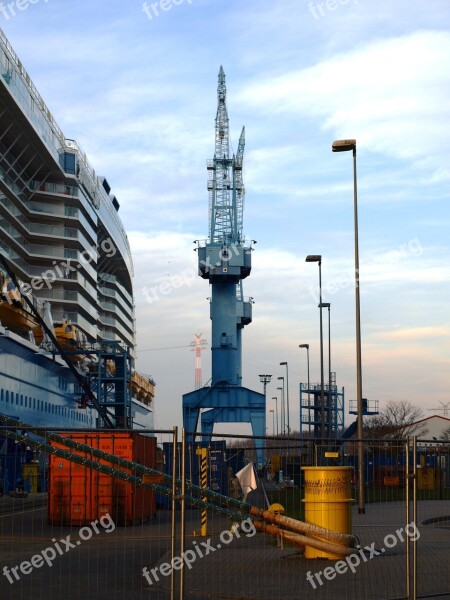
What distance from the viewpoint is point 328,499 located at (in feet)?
49.2

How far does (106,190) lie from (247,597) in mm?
94244

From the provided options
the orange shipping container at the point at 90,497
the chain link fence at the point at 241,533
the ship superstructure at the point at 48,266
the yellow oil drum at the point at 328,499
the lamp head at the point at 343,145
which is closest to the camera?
the chain link fence at the point at 241,533

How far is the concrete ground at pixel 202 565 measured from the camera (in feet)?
40.5

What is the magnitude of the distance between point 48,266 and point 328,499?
211 feet

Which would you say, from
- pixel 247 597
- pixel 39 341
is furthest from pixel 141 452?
pixel 39 341

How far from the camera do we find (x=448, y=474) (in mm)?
14875

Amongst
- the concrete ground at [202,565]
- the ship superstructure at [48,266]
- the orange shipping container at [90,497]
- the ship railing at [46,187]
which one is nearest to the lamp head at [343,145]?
the orange shipping container at [90,497]

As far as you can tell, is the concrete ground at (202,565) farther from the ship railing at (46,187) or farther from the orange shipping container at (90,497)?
the ship railing at (46,187)

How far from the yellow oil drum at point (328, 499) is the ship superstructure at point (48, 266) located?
3847cm

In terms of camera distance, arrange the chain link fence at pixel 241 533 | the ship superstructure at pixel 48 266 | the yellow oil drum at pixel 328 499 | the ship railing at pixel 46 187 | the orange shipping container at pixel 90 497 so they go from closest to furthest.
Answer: the chain link fence at pixel 241 533
the yellow oil drum at pixel 328 499
the orange shipping container at pixel 90 497
the ship superstructure at pixel 48 266
the ship railing at pixel 46 187

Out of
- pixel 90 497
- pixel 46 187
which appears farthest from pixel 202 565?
pixel 46 187

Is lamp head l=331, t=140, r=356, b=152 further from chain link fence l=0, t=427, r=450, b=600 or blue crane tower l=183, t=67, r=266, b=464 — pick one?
blue crane tower l=183, t=67, r=266, b=464

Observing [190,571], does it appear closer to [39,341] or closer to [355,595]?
[355,595]

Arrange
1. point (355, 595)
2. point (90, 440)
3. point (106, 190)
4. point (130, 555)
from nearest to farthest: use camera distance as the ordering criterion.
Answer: point (355, 595) < point (130, 555) < point (90, 440) < point (106, 190)
